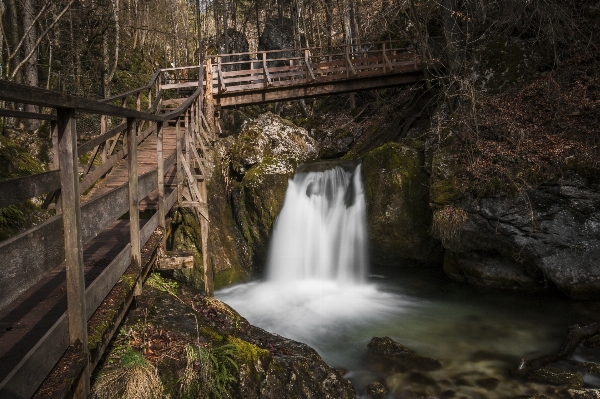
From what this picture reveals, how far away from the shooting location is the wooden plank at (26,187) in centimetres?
193

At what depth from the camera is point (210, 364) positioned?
11.2 feet

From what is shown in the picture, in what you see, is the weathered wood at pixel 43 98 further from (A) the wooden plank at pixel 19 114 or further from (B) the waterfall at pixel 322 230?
(B) the waterfall at pixel 322 230

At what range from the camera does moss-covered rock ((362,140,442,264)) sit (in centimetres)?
1032

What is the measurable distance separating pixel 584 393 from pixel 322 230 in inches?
270

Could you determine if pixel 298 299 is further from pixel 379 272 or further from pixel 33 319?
pixel 33 319

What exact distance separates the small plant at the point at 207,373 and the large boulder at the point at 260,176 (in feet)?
26.2

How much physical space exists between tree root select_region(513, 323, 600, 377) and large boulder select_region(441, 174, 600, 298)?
161 centimetres

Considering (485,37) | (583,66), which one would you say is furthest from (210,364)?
(485,37)

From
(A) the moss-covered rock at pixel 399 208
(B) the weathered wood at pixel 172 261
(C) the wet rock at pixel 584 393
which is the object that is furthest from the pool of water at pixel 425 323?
(B) the weathered wood at pixel 172 261

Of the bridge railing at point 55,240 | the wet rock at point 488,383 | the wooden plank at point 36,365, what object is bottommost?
the wet rock at point 488,383

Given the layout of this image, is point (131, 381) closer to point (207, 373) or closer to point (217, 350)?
point (207, 373)

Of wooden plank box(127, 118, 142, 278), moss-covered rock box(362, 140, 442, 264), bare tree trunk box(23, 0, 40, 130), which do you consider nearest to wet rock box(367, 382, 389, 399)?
wooden plank box(127, 118, 142, 278)

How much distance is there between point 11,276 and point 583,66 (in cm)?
1215

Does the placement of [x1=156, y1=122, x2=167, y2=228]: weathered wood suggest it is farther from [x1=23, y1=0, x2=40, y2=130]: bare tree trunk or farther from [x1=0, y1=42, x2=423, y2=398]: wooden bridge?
[x1=23, y1=0, x2=40, y2=130]: bare tree trunk
